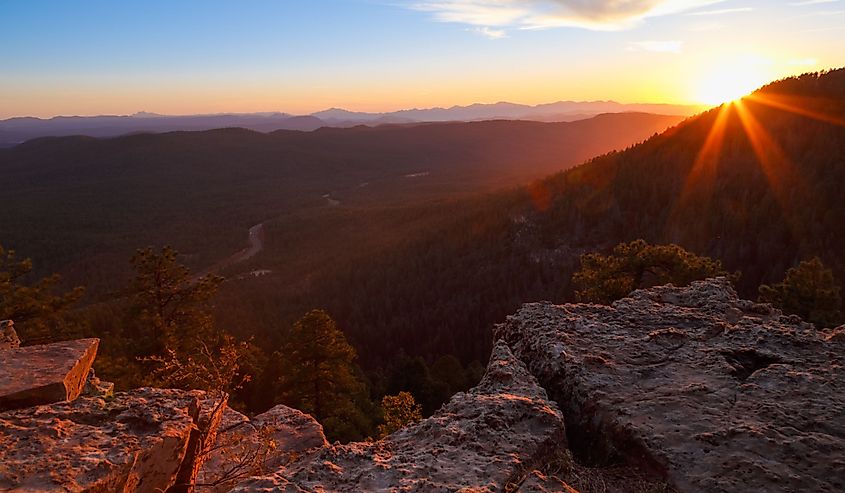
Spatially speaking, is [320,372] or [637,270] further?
[320,372]

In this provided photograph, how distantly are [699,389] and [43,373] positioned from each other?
31.6 feet

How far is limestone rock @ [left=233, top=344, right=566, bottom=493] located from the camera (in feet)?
18.0

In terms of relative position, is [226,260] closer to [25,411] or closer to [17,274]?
[17,274]

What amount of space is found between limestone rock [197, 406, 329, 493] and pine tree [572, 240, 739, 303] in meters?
12.5

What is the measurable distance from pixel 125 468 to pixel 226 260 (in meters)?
107

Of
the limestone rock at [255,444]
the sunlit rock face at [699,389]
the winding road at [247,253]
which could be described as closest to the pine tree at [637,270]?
the sunlit rock face at [699,389]

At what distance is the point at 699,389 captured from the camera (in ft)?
22.3

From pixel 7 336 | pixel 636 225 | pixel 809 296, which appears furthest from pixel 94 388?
pixel 636 225

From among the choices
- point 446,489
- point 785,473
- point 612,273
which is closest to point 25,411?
point 446,489

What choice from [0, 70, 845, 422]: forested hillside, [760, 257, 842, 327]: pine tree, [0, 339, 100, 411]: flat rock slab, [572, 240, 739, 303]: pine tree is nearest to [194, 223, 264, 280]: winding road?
[0, 70, 845, 422]: forested hillside

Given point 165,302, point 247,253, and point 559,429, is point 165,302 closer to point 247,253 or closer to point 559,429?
point 559,429

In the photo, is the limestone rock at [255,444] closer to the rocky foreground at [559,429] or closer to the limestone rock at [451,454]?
the rocky foreground at [559,429]

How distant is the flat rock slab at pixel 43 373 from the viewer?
691 cm

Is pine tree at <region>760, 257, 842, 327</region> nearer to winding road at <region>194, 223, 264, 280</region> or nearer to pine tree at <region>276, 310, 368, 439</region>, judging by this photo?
pine tree at <region>276, 310, 368, 439</region>
